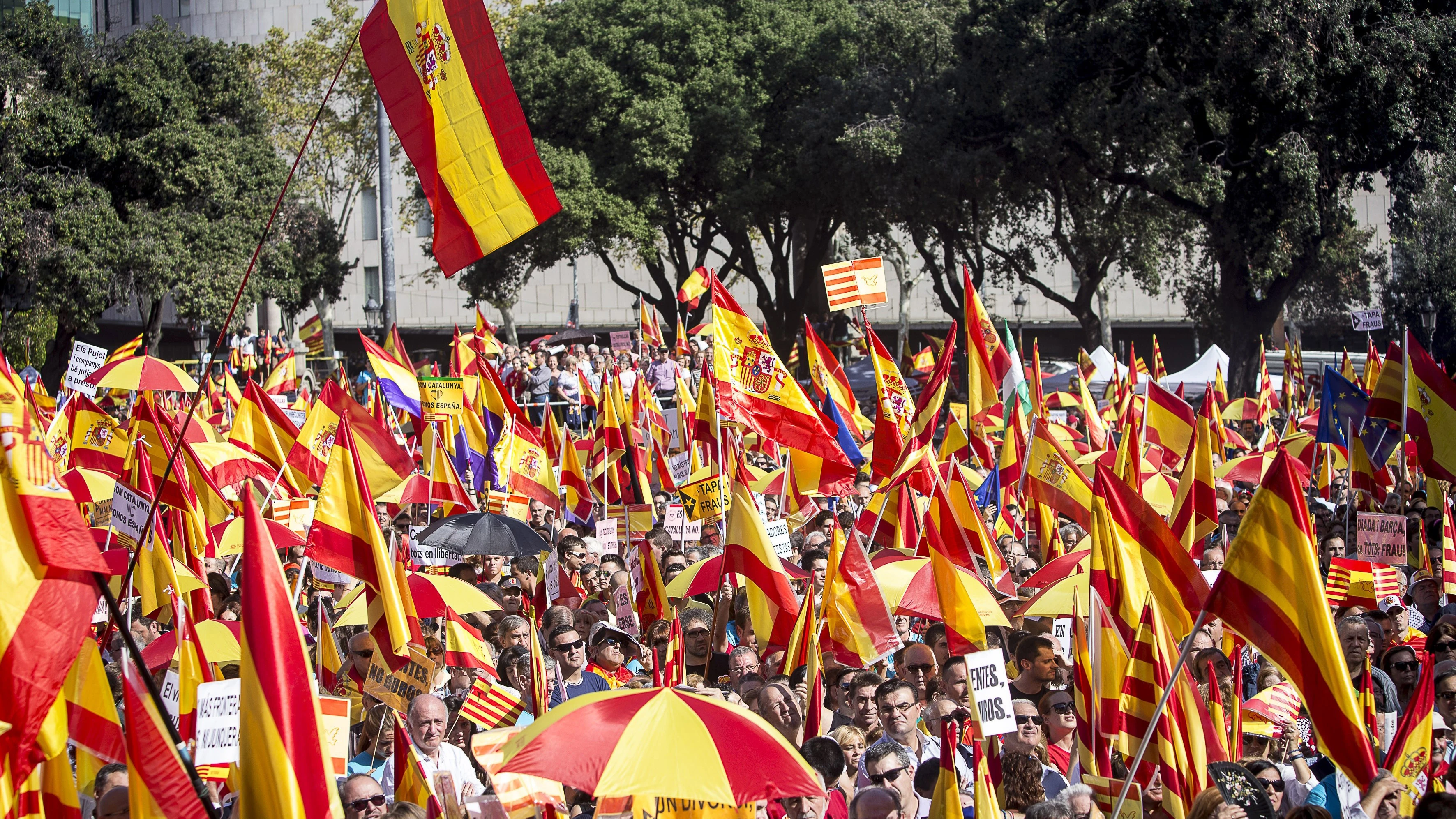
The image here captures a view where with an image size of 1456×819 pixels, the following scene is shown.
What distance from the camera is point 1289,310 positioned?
50.6 m

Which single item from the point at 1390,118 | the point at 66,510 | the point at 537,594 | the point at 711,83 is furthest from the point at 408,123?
the point at 711,83

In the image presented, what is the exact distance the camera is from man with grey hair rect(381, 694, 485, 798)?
641 centimetres

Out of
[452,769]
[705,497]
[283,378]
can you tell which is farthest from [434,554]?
[283,378]

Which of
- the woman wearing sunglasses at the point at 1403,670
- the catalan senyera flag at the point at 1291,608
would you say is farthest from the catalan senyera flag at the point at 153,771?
the woman wearing sunglasses at the point at 1403,670

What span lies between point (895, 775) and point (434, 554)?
5049 mm

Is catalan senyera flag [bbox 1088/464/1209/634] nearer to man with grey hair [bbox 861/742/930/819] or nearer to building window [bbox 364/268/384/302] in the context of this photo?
man with grey hair [bbox 861/742/930/819]

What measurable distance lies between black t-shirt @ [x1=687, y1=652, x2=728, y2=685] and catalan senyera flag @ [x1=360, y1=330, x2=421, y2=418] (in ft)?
22.8

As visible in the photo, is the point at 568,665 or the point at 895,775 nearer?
the point at 895,775

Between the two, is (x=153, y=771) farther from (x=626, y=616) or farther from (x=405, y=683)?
(x=626, y=616)

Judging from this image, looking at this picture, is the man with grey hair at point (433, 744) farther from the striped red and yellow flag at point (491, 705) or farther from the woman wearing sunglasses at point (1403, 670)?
the woman wearing sunglasses at point (1403, 670)

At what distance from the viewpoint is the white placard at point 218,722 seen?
5.54 meters

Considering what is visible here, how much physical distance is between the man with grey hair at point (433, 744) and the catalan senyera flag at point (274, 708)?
179 centimetres

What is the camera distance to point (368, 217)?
63344mm

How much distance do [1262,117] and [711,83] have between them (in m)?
14.4
